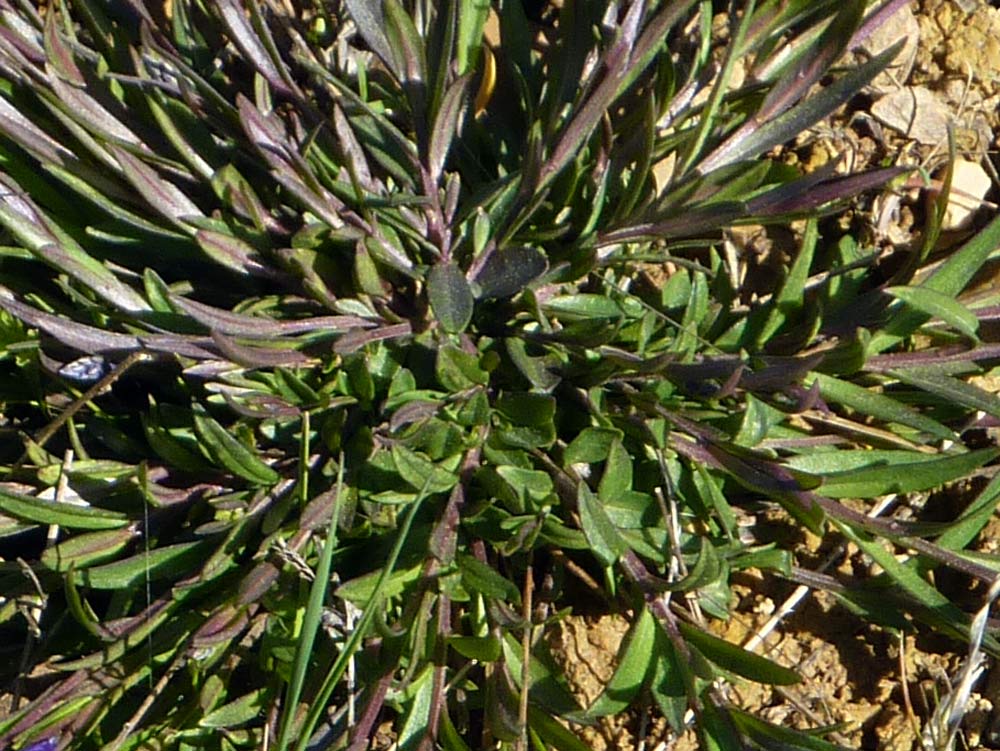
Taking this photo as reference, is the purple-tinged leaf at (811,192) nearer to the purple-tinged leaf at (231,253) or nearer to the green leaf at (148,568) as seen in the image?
the purple-tinged leaf at (231,253)

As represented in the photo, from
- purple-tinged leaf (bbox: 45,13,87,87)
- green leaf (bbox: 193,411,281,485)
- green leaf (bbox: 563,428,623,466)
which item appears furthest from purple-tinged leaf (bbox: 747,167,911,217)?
purple-tinged leaf (bbox: 45,13,87,87)

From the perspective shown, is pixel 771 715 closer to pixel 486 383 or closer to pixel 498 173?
pixel 486 383

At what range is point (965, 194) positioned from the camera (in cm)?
227

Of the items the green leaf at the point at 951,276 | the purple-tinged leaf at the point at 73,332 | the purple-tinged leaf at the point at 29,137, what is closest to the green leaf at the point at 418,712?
the purple-tinged leaf at the point at 73,332

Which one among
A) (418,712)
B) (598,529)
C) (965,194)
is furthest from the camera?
(965,194)

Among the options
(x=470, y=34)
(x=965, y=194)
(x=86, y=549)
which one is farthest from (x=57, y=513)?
(x=965, y=194)

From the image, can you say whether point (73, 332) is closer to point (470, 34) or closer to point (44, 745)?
point (44, 745)

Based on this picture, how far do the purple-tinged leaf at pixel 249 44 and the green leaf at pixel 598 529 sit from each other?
32.8 inches

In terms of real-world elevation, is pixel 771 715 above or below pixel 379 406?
below

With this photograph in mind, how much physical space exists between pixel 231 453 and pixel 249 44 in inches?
26.9

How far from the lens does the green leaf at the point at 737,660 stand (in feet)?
5.83

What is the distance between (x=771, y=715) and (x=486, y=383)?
72 cm

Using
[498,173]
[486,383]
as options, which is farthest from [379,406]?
[498,173]

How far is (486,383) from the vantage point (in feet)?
6.47
